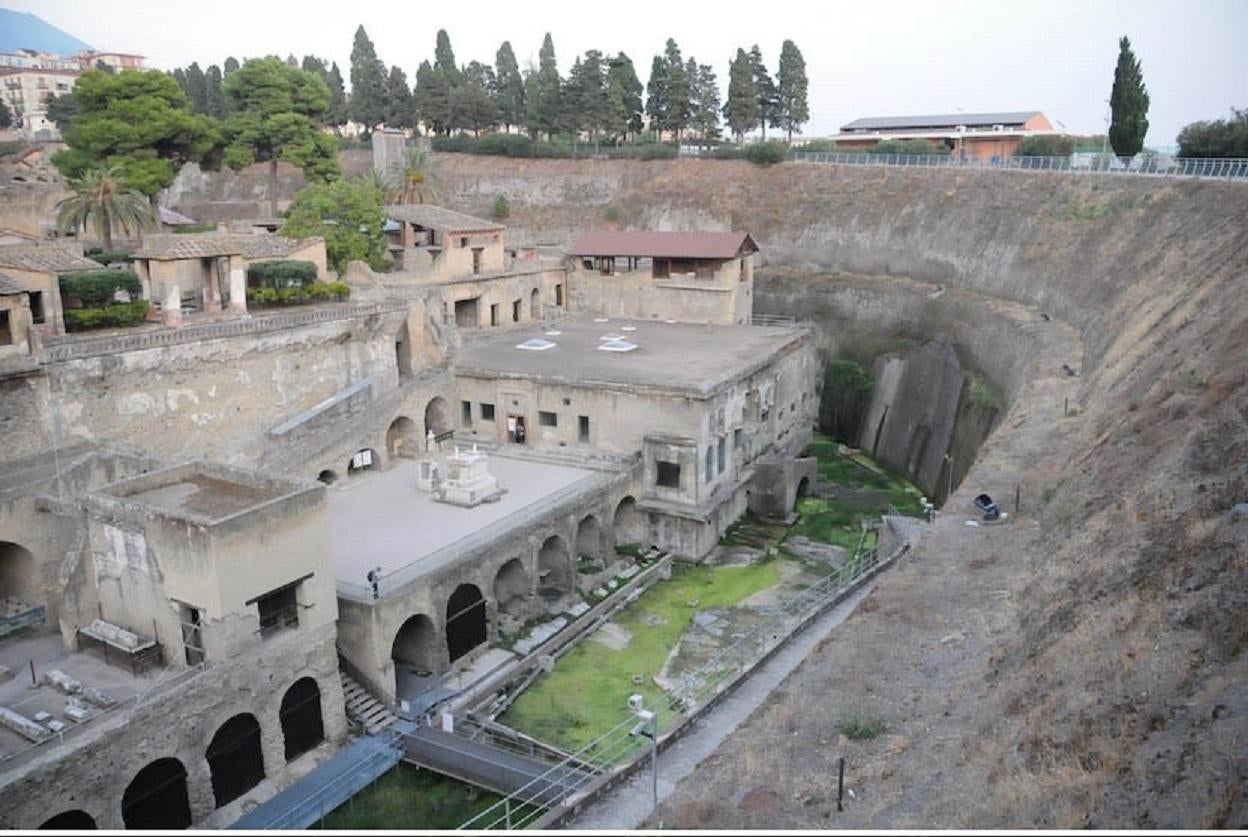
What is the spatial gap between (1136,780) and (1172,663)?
2.76m

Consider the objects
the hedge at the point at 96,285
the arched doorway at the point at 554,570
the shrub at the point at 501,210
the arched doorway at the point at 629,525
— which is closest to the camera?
the arched doorway at the point at 554,570

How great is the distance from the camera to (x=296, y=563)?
2228 centimetres

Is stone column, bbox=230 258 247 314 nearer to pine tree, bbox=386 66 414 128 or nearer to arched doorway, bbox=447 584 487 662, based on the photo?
arched doorway, bbox=447 584 487 662

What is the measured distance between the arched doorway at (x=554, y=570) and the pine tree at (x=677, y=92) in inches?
2243

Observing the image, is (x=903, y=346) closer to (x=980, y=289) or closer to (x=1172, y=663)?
(x=980, y=289)

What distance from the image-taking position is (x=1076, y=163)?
57.3 m

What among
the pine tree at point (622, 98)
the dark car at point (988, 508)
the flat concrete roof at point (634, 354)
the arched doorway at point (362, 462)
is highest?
the pine tree at point (622, 98)

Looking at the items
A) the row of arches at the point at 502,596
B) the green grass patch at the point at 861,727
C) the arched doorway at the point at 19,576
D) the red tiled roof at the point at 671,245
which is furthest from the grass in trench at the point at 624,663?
the red tiled roof at the point at 671,245

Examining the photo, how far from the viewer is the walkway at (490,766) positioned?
2147 centimetres

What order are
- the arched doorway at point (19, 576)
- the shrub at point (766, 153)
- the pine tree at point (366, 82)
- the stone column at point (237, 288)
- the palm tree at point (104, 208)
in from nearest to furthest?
the arched doorway at point (19, 576), the stone column at point (237, 288), the palm tree at point (104, 208), the shrub at point (766, 153), the pine tree at point (366, 82)

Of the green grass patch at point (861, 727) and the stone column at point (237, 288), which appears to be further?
the stone column at point (237, 288)

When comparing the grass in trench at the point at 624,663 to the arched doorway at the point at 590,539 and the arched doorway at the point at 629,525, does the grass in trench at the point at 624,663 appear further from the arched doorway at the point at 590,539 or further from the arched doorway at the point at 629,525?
the arched doorway at the point at 590,539

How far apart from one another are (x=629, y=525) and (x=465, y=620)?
10.1m

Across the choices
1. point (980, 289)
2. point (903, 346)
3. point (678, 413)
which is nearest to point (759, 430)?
point (678, 413)
